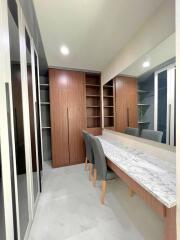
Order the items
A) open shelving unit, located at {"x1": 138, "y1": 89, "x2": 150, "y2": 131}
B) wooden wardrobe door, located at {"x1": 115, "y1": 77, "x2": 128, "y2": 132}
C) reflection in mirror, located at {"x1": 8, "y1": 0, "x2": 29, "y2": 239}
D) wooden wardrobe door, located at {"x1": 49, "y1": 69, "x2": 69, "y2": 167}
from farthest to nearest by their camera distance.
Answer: wooden wardrobe door, located at {"x1": 49, "y1": 69, "x2": 69, "y2": 167} < wooden wardrobe door, located at {"x1": 115, "y1": 77, "x2": 128, "y2": 132} < open shelving unit, located at {"x1": 138, "y1": 89, "x2": 150, "y2": 131} < reflection in mirror, located at {"x1": 8, "y1": 0, "x2": 29, "y2": 239}

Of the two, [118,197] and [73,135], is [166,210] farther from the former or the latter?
[73,135]

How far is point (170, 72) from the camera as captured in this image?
130 cm

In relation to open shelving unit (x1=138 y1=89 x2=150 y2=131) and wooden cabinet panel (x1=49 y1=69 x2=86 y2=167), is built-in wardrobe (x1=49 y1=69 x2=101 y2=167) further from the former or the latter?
open shelving unit (x1=138 y1=89 x2=150 y2=131)

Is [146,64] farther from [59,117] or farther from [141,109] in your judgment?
[59,117]

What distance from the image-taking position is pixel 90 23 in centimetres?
156

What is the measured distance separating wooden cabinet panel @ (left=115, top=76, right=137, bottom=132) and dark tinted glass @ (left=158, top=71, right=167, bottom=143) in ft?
1.56

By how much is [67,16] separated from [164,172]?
197 cm

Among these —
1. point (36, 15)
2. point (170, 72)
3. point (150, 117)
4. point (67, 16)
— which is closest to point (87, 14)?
point (67, 16)

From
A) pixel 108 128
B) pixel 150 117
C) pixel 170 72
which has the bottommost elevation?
pixel 108 128

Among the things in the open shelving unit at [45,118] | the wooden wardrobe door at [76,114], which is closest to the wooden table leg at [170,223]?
the wooden wardrobe door at [76,114]

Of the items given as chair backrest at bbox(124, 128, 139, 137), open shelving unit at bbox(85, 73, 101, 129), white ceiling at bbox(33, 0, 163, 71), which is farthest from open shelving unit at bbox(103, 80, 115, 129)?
white ceiling at bbox(33, 0, 163, 71)

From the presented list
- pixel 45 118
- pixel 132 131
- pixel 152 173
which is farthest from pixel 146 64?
pixel 45 118

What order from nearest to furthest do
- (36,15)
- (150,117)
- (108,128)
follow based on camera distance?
(36,15)
(150,117)
(108,128)

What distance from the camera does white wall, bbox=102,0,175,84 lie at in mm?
1260
